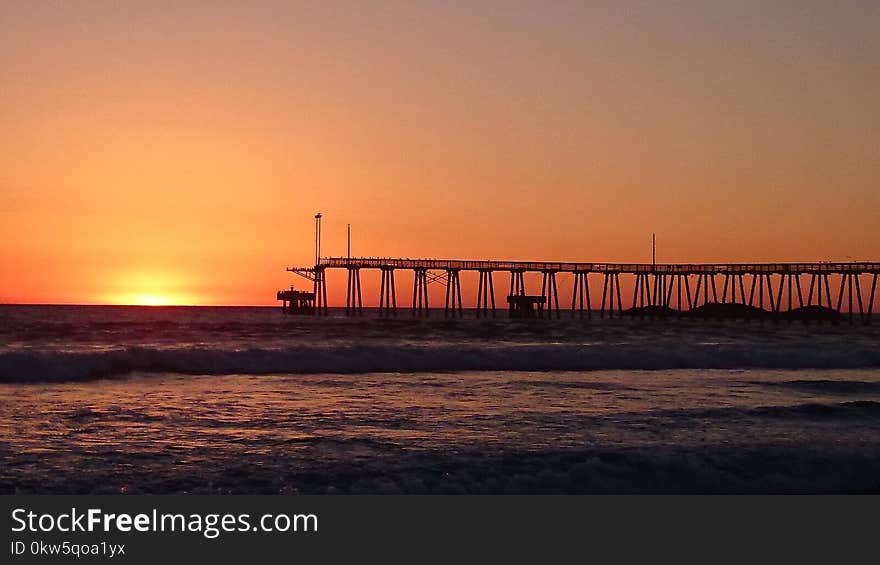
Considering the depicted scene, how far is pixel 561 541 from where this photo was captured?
27.3 ft

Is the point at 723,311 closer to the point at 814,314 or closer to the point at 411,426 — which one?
the point at 814,314

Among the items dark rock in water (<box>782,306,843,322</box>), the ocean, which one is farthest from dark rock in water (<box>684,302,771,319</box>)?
the ocean

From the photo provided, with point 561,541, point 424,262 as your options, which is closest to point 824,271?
point 424,262

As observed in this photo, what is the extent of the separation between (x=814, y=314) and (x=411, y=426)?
61.7m

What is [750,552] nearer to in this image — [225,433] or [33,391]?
[225,433]

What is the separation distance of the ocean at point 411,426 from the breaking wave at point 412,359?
11 centimetres

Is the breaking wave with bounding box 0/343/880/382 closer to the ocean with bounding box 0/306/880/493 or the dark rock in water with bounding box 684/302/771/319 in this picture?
the ocean with bounding box 0/306/880/493

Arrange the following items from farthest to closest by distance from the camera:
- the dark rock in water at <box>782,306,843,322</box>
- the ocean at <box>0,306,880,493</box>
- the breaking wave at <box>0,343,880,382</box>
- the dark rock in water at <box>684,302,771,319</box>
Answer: the dark rock in water at <box>684,302,771,319</box> → the dark rock in water at <box>782,306,843,322</box> → the breaking wave at <box>0,343,880,382</box> → the ocean at <box>0,306,880,493</box>

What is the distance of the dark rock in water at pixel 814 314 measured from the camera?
6638 centimetres

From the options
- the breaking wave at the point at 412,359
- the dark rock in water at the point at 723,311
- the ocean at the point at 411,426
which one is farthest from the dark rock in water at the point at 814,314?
the ocean at the point at 411,426

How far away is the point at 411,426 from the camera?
13.6 meters

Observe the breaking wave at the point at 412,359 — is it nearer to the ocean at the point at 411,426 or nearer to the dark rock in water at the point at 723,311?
the ocean at the point at 411,426

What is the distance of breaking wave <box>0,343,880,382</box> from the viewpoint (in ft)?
77.0

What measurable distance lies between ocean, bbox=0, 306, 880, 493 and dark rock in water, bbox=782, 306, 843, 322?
139ft
